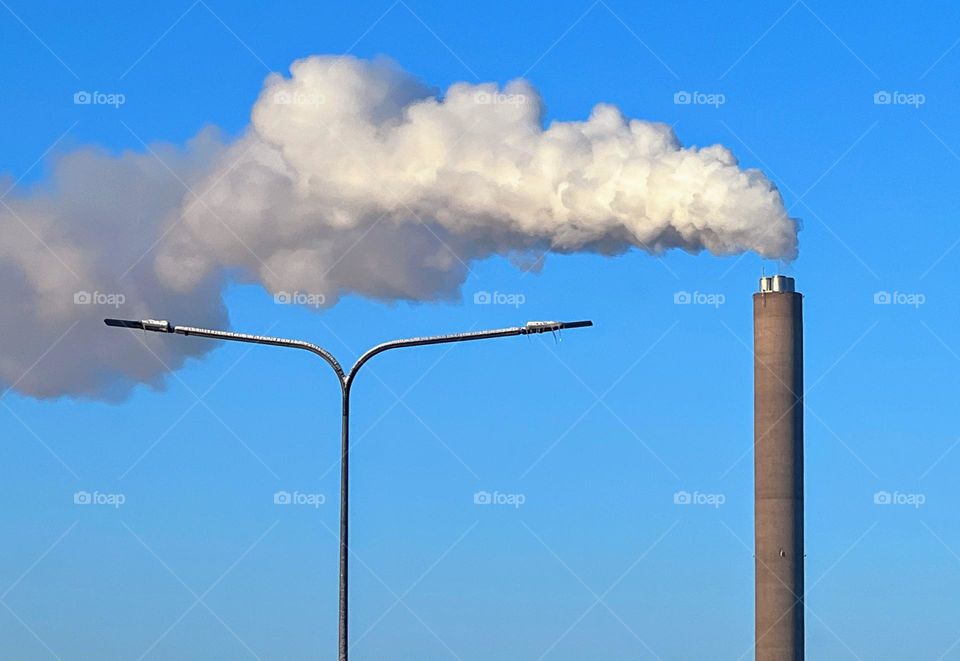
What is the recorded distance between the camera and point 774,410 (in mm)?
66625

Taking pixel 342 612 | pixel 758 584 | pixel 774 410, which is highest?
pixel 774 410

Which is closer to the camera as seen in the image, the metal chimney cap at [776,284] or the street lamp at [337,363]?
the street lamp at [337,363]

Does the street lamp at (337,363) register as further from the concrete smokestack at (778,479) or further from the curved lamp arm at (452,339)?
the concrete smokestack at (778,479)

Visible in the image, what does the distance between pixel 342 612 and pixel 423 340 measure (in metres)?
5.30

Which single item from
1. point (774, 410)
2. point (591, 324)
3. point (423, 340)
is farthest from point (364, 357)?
point (774, 410)

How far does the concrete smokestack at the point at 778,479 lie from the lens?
66562mm

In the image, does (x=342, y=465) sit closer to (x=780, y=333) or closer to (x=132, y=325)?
(x=132, y=325)

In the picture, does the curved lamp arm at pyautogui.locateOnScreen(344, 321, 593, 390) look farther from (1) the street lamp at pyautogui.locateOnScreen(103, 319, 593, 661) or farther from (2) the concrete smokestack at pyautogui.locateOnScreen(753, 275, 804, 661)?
(2) the concrete smokestack at pyautogui.locateOnScreen(753, 275, 804, 661)

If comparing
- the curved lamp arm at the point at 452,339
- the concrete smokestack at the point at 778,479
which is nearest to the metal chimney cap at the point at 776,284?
the concrete smokestack at the point at 778,479

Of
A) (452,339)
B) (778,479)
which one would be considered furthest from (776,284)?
(452,339)

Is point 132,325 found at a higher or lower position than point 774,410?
lower

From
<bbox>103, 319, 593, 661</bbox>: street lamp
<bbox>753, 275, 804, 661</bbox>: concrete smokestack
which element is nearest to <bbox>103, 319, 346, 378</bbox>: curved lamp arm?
<bbox>103, 319, 593, 661</bbox>: street lamp

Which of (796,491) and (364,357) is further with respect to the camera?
(796,491)

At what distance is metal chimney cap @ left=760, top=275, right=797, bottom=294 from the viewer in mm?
67000
